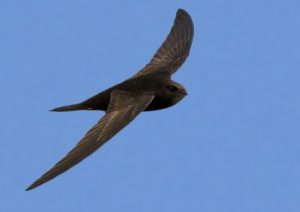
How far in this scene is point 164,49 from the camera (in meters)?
12.8

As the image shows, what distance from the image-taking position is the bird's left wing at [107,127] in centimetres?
844

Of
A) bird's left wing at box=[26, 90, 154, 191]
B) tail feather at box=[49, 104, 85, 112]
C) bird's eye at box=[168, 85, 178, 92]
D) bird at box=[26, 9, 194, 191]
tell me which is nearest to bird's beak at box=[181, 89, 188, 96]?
bird at box=[26, 9, 194, 191]

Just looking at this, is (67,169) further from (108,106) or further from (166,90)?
(166,90)

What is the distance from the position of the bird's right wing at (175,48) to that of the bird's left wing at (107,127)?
1.48m

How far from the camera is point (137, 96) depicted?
10.6m

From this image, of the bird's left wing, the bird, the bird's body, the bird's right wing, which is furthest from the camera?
the bird's right wing

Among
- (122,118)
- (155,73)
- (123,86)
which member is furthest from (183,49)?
(122,118)

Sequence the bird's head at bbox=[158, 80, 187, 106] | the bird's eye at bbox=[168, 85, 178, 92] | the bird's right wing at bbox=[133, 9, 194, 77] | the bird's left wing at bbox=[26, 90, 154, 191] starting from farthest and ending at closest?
the bird's right wing at bbox=[133, 9, 194, 77] < the bird's eye at bbox=[168, 85, 178, 92] < the bird's head at bbox=[158, 80, 187, 106] < the bird's left wing at bbox=[26, 90, 154, 191]

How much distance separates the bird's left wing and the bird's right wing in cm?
148

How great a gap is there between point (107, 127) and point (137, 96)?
1.05m

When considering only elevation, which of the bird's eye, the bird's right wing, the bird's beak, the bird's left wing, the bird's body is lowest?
the bird's left wing

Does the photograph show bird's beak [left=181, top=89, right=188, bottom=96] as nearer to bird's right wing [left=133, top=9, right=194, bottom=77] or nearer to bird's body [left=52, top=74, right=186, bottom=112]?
bird's body [left=52, top=74, right=186, bottom=112]

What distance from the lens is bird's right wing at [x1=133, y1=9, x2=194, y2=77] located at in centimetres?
1218

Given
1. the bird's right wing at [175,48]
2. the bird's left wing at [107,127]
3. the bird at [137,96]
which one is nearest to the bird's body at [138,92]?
the bird at [137,96]
